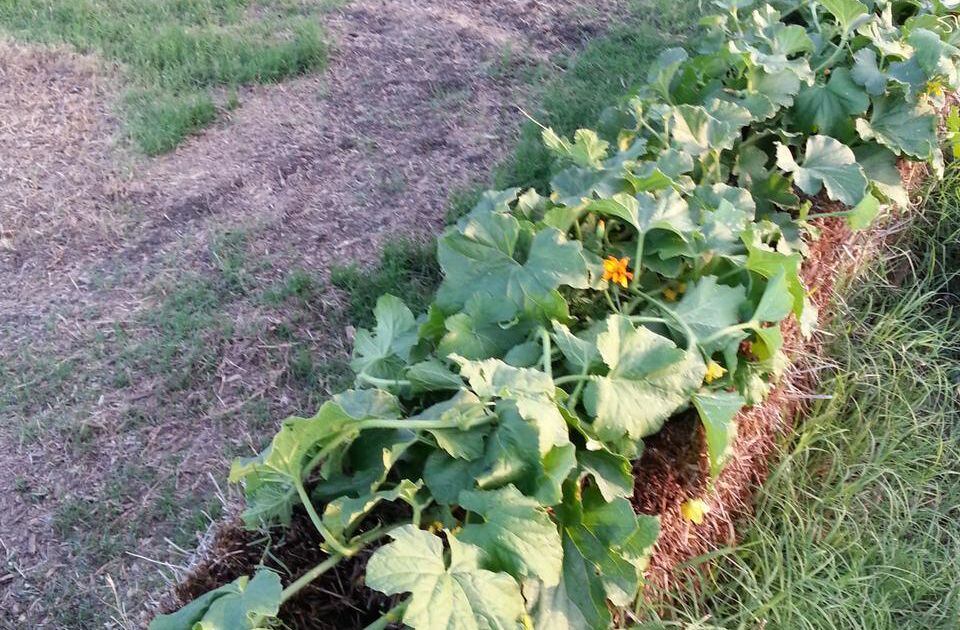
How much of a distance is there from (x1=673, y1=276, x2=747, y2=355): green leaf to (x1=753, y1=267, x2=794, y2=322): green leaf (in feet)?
0.17

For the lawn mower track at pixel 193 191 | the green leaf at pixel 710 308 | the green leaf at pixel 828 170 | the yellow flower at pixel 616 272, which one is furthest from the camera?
the lawn mower track at pixel 193 191

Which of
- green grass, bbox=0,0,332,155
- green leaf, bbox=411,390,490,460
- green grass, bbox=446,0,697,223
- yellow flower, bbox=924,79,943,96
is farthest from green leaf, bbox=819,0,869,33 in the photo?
green grass, bbox=0,0,332,155

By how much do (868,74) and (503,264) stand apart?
140 cm

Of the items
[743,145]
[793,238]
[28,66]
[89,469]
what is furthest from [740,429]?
[28,66]

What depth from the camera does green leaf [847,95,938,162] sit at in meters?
2.43

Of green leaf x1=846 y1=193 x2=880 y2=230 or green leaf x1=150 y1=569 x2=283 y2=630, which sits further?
green leaf x1=846 y1=193 x2=880 y2=230

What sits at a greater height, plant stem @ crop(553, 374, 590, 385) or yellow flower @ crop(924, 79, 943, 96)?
yellow flower @ crop(924, 79, 943, 96)

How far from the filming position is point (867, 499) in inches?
97.8

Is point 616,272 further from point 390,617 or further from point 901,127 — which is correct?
point 901,127

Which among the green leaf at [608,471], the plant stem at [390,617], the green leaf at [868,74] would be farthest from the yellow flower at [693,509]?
the green leaf at [868,74]

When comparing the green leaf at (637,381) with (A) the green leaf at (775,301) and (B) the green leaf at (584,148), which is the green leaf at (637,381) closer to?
(A) the green leaf at (775,301)

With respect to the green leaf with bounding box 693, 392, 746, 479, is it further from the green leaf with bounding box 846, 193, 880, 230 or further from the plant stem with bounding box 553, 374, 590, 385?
the green leaf with bounding box 846, 193, 880, 230

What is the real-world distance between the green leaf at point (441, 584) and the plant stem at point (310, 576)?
202 mm

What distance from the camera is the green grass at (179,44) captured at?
4.02 m
